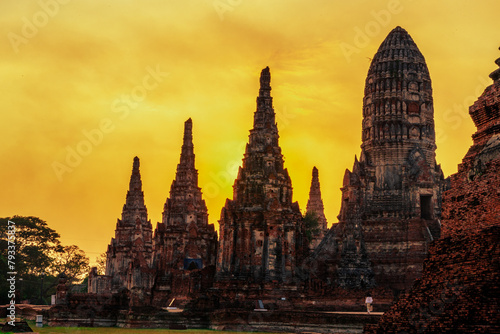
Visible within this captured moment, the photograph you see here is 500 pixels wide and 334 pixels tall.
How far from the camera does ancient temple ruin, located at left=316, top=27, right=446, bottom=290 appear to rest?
44.7m

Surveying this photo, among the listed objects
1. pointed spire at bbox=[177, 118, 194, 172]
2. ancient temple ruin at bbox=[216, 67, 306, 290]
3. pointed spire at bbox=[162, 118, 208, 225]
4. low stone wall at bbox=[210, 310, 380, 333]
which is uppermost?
pointed spire at bbox=[177, 118, 194, 172]

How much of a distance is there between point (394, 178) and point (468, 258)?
120 feet

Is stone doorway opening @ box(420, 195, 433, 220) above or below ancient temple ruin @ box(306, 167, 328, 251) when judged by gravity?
below

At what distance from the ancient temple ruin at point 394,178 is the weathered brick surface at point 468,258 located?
92.0 ft

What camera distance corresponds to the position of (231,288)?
39656 mm

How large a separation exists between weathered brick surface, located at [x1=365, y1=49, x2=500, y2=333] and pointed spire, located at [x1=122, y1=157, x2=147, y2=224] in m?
55.7

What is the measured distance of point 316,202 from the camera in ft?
218

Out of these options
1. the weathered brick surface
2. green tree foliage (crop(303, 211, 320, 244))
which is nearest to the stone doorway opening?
green tree foliage (crop(303, 211, 320, 244))

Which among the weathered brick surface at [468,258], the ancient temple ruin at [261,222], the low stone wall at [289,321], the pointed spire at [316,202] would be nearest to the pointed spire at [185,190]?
the pointed spire at [316,202]

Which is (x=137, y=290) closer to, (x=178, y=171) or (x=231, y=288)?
(x=231, y=288)

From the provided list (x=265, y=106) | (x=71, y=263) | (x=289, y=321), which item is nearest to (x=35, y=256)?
(x=71, y=263)

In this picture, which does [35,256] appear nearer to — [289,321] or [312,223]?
[312,223]

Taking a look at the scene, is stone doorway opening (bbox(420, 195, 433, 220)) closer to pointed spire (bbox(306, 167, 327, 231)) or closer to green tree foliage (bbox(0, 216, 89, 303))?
pointed spire (bbox(306, 167, 327, 231))

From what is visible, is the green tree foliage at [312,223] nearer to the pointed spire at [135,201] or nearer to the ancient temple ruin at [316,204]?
the ancient temple ruin at [316,204]
